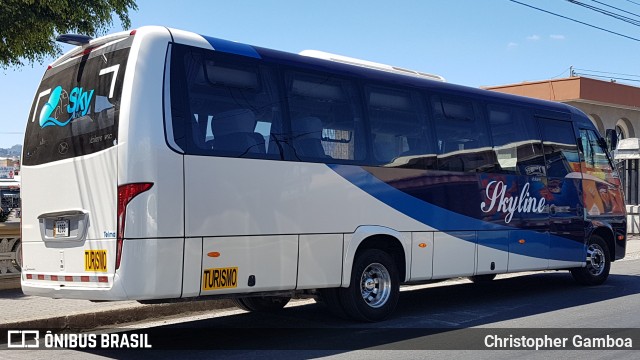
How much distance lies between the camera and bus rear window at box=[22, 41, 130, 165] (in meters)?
7.55

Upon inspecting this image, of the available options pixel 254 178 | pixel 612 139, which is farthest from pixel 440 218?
pixel 612 139

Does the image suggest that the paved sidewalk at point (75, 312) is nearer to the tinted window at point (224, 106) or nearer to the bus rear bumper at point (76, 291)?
the bus rear bumper at point (76, 291)

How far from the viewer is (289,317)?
10.2m

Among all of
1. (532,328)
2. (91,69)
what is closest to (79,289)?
(91,69)

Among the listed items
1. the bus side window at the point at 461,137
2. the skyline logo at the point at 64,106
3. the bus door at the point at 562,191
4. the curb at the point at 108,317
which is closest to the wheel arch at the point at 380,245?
the bus side window at the point at 461,137

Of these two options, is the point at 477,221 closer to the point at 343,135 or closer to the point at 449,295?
the point at 449,295

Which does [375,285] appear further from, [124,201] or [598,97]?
[598,97]

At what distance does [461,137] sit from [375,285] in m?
2.79

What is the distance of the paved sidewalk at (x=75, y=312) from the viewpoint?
920 cm

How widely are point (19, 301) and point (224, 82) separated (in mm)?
5342

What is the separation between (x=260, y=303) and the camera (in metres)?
10.4

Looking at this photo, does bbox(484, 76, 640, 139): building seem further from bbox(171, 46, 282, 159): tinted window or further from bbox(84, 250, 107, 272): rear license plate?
bbox(84, 250, 107, 272): rear license plate

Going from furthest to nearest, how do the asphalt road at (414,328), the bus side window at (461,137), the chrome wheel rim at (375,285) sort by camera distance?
the bus side window at (461,137) < the chrome wheel rim at (375,285) < the asphalt road at (414,328)

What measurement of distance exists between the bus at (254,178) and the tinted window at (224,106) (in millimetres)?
16
